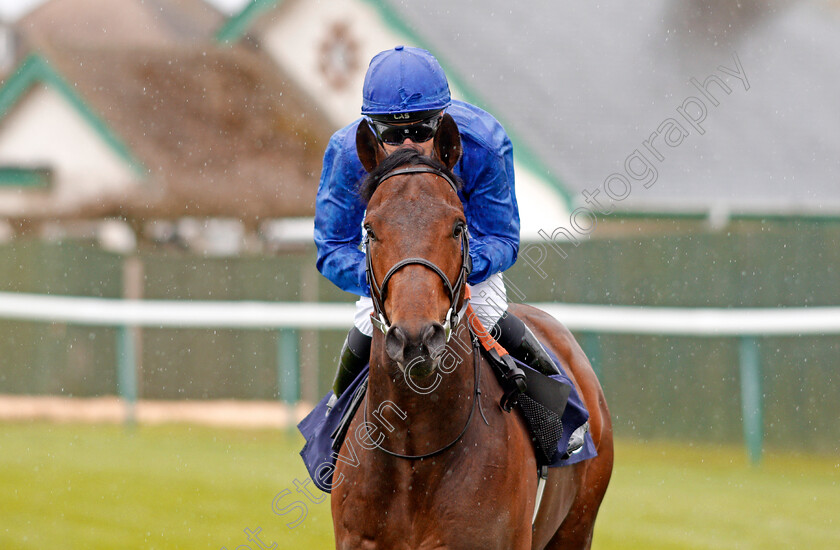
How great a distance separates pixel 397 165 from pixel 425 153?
0.10m

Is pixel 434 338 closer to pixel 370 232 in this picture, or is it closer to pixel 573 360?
pixel 370 232

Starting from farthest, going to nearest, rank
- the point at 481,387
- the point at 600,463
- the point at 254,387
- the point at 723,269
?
the point at 254,387
the point at 723,269
the point at 600,463
the point at 481,387

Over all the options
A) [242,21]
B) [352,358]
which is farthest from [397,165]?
[242,21]

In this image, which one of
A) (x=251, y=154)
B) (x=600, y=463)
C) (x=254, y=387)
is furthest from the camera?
(x=251, y=154)

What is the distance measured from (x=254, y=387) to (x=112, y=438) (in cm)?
143

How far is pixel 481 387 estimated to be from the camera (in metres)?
3.30

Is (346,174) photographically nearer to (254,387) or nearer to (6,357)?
(254,387)

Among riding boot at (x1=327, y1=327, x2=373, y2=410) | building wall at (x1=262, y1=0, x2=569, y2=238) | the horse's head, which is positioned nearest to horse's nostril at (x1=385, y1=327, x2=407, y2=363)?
the horse's head

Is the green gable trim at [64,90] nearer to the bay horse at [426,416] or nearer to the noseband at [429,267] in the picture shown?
the bay horse at [426,416]

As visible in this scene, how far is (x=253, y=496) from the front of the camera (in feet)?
24.6

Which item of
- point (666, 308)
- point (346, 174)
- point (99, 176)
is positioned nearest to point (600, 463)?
point (346, 174)

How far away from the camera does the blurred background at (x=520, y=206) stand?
27.0 ft

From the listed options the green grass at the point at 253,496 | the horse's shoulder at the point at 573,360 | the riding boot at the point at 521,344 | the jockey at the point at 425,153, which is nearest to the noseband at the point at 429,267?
the jockey at the point at 425,153

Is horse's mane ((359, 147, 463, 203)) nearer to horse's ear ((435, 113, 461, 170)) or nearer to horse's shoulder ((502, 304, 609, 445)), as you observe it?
horse's ear ((435, 113, 461, 170))
